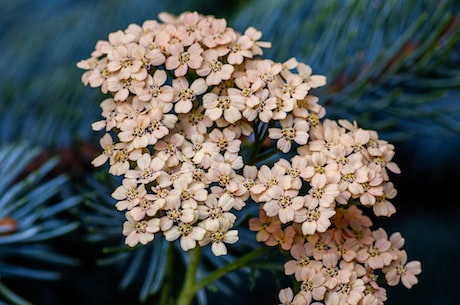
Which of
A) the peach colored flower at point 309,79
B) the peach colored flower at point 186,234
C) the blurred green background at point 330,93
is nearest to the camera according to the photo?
the peach colored flower at point 186,234

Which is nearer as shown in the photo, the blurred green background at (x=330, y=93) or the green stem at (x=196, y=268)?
the green stem at (x=196, y=268)

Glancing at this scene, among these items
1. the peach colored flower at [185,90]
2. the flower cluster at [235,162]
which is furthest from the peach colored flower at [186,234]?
the peach colored flower at [185,90]

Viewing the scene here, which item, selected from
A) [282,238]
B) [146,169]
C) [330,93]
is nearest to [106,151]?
[146,169]

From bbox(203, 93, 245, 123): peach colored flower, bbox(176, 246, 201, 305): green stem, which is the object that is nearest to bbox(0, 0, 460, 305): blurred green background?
bbox(176, 246, 201, 305): green stem

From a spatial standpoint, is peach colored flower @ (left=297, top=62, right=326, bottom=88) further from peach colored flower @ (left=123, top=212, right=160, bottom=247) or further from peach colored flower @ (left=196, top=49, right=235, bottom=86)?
peach colored flower @ (left=123, top=212, right=160, bottom=247)

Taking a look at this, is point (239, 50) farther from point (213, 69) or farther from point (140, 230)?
point (140, 230)

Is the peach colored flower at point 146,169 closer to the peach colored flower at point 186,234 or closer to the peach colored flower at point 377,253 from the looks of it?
the peach colored flower at point 186,234

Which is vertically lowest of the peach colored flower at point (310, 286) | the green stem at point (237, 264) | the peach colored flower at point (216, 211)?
the green stem at point (237, 264)
